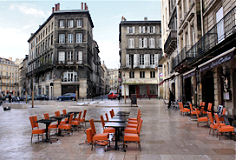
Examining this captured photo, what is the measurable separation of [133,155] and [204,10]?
43.5 feet

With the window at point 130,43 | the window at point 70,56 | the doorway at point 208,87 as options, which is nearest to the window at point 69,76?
the window at point 70,56

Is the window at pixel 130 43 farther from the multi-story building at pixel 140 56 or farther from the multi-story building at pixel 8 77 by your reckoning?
the multi-story building at pixel 8 77

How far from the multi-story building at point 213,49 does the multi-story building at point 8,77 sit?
275 feet

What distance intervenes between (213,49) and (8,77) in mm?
93643

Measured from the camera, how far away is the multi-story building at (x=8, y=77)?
82812mm

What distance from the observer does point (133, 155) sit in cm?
497

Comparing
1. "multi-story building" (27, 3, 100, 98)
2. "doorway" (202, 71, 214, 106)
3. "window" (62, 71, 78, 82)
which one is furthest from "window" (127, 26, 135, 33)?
"doorway" (202, 71, 214, 106)

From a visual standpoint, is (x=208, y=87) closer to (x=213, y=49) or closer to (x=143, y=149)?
(x=213, y=49)

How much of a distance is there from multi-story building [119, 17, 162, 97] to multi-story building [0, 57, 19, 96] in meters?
61.9

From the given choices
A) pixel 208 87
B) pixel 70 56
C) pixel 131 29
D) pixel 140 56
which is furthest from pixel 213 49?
pixel 131 29

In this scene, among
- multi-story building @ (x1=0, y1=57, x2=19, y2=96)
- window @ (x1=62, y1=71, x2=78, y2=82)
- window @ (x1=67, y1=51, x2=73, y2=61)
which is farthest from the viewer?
multi-story building @ (x1=0, y1=57, x2=19, y2=96)

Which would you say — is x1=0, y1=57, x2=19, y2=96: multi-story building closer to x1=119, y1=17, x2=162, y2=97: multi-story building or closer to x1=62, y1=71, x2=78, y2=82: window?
x1=62, y1=71, x2=78, y2=82: window

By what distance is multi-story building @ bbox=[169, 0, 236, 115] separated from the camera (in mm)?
9186

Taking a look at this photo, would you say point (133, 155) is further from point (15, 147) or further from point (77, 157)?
point (15, 147)
